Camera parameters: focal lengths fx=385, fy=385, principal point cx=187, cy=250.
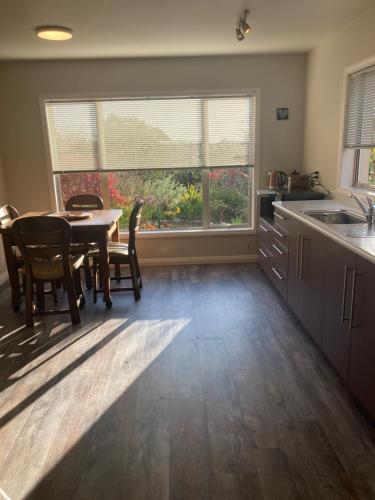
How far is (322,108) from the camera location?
397 cm

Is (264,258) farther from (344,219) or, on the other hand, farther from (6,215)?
(6,215)

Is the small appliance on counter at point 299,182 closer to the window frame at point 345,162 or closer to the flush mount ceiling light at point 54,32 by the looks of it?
the window frame at point 345,162

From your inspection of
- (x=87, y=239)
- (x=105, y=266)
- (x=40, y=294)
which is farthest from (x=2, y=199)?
(x=105, y=266)

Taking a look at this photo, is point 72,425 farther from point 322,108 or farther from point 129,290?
point 322,108

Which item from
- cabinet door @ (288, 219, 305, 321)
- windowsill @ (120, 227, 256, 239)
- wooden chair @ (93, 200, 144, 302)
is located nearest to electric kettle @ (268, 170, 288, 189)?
windowsill @ (120, 227, 256, 239)

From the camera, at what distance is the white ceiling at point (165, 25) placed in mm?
2688

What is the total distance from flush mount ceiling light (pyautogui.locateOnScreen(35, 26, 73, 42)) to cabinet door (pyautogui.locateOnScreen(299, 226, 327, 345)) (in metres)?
2.48

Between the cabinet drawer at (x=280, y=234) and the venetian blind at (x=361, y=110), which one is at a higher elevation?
the venetian blind at (x=361, y=110)

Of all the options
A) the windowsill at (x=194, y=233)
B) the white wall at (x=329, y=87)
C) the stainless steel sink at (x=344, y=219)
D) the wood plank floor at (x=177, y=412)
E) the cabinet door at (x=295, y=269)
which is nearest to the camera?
the wood plank floor at (x=177, y=412)

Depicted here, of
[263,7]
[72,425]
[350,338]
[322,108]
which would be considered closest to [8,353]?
[72,425]

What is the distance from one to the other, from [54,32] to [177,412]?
302cm

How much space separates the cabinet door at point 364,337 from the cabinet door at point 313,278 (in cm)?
48

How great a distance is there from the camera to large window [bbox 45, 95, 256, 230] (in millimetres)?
4512

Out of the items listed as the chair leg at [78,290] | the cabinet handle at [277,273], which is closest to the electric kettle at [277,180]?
the cabinet handle at [277,273]
